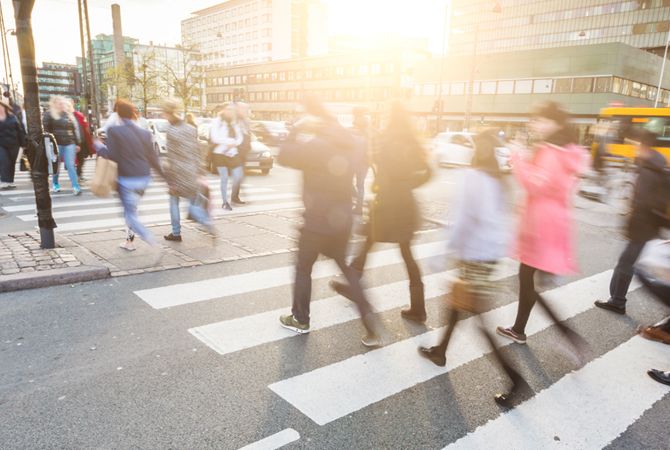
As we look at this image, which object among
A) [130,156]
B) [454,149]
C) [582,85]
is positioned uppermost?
[582,85]

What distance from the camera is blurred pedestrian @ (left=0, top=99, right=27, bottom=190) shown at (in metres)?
10.1

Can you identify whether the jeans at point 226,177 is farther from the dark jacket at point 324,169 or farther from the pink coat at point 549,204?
the pink coat at point 549,204

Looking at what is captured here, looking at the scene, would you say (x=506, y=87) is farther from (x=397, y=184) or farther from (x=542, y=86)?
(x=397, y=184)

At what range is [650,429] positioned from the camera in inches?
122

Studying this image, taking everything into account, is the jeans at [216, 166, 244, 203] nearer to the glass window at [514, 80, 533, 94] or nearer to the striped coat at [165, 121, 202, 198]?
the striped coat at [165, 121, 202, 198]

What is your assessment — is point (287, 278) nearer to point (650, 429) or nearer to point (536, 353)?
point (536, 353)

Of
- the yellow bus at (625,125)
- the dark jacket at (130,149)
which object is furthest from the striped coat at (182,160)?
the yellow bus at (625,125)

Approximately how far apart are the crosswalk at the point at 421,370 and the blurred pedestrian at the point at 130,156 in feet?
4.89

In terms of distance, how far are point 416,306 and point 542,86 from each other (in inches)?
2033

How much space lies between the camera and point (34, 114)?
627 centimetres

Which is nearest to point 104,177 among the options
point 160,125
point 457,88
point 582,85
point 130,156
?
point 130,156

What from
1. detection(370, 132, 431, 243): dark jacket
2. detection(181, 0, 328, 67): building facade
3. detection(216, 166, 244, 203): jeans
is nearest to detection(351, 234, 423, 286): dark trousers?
detection(370, 132, 431, 243): dark jacket

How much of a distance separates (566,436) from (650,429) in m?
0.62

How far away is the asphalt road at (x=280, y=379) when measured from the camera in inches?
115
